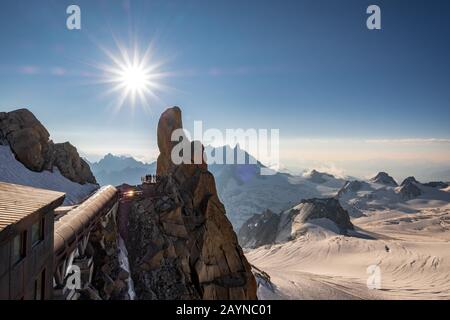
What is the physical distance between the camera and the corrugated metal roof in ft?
30.0

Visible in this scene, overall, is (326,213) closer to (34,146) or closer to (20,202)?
(34,146)

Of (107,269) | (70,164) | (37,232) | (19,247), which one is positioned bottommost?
(107,269)

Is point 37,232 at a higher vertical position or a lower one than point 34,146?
lower

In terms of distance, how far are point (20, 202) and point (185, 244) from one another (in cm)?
2213

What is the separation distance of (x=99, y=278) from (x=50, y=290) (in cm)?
852

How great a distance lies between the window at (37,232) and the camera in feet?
36.9

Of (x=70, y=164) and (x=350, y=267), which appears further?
(x=350, y=267)

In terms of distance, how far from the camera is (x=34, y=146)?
128 ft

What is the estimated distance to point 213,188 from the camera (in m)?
40.3

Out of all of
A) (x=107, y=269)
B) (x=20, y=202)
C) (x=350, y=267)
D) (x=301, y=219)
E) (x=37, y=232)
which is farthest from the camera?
(x=301, y=219)

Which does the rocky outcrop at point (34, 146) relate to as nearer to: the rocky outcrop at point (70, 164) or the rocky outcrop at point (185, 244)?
the rocky outcrop at point (70, 164)

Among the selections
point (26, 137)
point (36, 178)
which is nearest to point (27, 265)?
point (36, 178)

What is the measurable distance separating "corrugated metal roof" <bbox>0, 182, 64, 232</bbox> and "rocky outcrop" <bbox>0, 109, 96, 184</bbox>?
2926 centimetres
